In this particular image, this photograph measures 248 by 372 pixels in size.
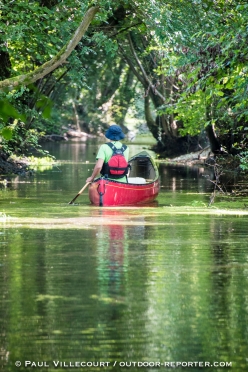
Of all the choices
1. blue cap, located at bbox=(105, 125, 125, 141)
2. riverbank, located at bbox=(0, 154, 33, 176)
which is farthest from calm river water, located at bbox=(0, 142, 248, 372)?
riverbank, located at bbox=(0, 154, 33, 176)

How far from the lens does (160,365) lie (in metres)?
6.34

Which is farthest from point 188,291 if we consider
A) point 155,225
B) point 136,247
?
point 155,225

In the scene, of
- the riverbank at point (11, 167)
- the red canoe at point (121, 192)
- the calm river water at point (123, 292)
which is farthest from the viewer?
the riverbank at point (11, 167)

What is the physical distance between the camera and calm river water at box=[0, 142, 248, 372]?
658cm

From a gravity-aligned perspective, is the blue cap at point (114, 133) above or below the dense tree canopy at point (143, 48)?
below

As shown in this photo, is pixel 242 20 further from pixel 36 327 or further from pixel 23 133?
pixel 23 133

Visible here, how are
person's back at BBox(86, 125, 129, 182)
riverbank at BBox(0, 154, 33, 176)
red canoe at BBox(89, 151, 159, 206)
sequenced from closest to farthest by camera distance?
person's back at BBox(86, 125, 129, 182) < red canoe at BBox(89, 151, 159, 206) < riverbank at BBox(0, 154, 33, 176)

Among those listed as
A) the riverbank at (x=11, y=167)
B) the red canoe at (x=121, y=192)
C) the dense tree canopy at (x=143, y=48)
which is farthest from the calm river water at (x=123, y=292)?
the riverbank at (x=11, y=167)

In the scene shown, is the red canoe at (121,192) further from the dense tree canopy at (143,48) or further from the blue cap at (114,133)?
the dense tree canopy at (143,48)

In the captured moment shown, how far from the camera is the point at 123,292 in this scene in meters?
8.65

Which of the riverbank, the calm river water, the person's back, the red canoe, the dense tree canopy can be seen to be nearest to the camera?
the calm river water

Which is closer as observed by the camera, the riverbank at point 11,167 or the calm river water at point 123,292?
the calm river water at point 123,292

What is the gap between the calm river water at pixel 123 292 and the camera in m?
6.58

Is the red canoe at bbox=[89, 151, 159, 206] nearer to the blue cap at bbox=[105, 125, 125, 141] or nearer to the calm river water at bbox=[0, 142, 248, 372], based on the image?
the blue cap at bbox=[105, 125, 125, 141]
